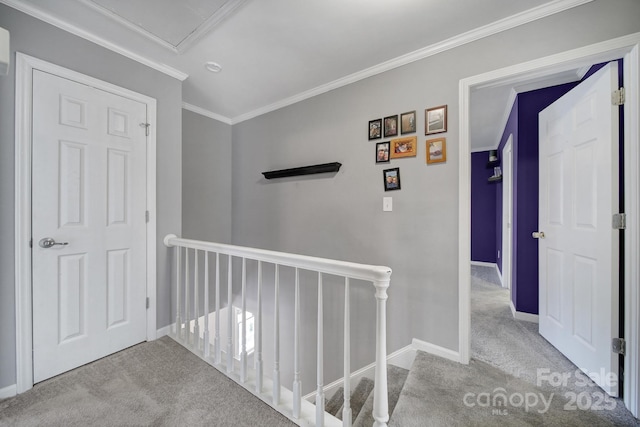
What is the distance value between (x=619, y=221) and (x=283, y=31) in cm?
249

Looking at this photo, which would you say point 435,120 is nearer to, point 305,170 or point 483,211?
point 305,170

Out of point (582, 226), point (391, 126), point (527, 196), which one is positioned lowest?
point (582, 226)

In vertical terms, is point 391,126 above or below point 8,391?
above

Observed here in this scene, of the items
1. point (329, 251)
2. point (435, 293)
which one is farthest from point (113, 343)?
point (435, 293)

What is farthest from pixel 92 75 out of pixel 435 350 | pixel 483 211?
pixel 483 211

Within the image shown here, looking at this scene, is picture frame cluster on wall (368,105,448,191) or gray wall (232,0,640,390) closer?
gray wall (232,0,640,390)

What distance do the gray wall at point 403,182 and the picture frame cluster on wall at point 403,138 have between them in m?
0.04

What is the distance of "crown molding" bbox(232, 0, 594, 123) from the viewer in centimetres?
147

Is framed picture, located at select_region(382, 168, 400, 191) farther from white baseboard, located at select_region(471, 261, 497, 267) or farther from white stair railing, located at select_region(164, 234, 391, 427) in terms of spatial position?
white baseboard, located at select_region(471, 261, 497, 267)

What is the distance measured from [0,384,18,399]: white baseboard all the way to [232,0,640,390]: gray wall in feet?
6.77

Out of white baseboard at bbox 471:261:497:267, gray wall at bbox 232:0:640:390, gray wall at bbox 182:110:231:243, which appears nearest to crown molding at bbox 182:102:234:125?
gray wall at bbox 182:110:231:243

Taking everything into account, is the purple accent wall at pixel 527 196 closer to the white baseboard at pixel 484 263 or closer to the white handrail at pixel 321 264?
the white handrail at pixel 321 264

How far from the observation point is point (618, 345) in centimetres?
146

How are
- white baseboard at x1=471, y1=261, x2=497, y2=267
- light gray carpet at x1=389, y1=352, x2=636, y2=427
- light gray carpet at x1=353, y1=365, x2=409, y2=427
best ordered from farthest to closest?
white baseboard at x1=471, y1=261, x2=497, y2=267
light gray carpet at x1=353, y1=365, x2=409, y2=427
light gray carpet at x1=389, y1=352, x2=636, y2=427
